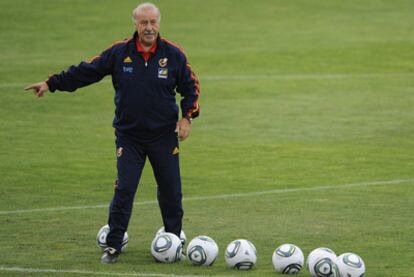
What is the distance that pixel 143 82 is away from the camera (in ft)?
36.8

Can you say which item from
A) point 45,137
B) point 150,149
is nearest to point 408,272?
point 150,149

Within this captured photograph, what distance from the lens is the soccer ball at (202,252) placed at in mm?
10961

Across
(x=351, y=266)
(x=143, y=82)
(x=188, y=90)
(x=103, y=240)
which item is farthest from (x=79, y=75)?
(x=351, y=266)

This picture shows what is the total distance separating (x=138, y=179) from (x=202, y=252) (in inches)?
40.6

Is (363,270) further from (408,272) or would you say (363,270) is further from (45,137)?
(45,137)

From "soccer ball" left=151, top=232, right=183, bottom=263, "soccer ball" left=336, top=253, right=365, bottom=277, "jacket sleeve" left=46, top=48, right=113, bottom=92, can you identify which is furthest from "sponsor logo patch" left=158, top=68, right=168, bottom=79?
"soccer ball" left=336, top=253, right=365, bottom=277

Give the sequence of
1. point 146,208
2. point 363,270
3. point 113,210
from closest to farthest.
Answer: point 363,270
point 113,210
point 146,208

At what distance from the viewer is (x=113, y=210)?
11.2 m

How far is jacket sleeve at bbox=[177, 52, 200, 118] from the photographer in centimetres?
1140

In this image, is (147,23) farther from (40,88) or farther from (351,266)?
(351,266)

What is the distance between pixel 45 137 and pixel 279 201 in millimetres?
6723

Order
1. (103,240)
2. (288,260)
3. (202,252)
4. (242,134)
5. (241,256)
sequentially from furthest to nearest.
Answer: (242,134)
(103,240)
(202,252)
(241,256)
(288,260)

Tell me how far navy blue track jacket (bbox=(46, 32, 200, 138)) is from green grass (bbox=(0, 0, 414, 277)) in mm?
1408

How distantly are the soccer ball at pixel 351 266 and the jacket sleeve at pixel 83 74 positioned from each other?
3.04m
